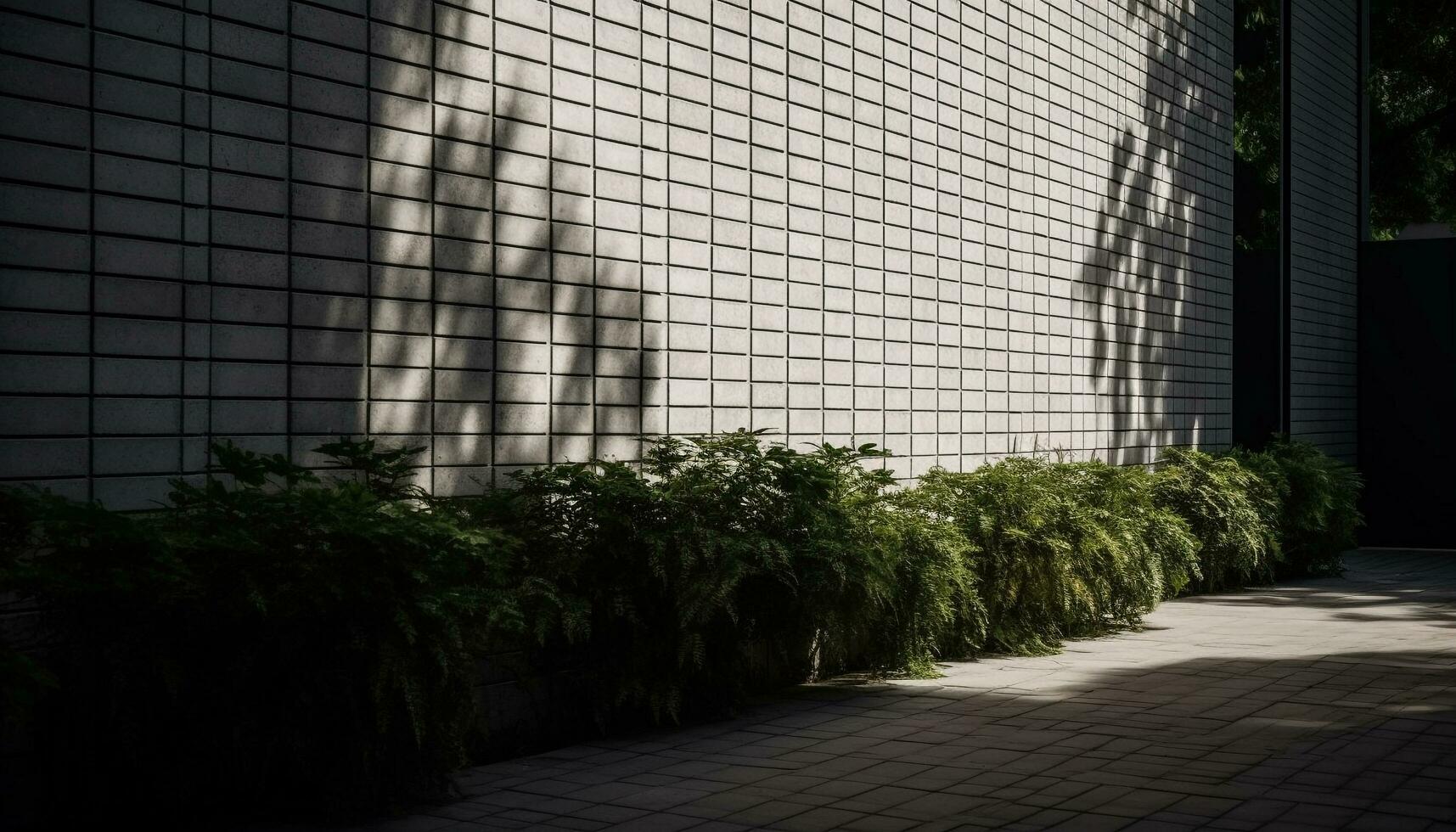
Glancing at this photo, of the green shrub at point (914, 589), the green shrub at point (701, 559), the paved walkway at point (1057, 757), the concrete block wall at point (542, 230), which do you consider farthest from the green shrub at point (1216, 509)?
the green shrub at point (701, 559)

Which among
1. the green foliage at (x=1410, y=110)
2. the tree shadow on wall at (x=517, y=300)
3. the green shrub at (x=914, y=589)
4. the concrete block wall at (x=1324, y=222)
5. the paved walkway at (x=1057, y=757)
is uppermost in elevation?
the green foliage at (x=1410, y=110)

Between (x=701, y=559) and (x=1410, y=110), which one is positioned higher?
(x=1410, y=110)

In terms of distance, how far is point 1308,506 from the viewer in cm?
1393

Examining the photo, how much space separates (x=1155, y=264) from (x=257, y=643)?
34.7 feet

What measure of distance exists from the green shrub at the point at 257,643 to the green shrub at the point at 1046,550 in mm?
4395

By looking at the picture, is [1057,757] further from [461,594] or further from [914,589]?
[461,594]

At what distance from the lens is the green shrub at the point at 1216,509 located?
12219 mm

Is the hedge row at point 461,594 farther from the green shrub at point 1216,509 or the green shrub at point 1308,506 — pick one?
the green shrub at point 1308,506

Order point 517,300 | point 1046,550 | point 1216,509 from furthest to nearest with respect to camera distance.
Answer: point 1216,509 → point 1046,550 → point 517,300

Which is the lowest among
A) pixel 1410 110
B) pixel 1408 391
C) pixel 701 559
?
pixel 701 559

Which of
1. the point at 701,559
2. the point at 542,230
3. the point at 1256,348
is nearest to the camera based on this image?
the point at 701,559

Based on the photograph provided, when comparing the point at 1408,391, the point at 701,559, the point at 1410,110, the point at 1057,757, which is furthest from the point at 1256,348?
the point at 1410,110

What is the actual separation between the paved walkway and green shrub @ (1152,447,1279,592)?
312 centimetres

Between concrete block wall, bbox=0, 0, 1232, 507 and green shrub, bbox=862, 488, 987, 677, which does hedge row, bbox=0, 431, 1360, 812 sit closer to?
green shrub, bbox=862, 488, 987, 677
